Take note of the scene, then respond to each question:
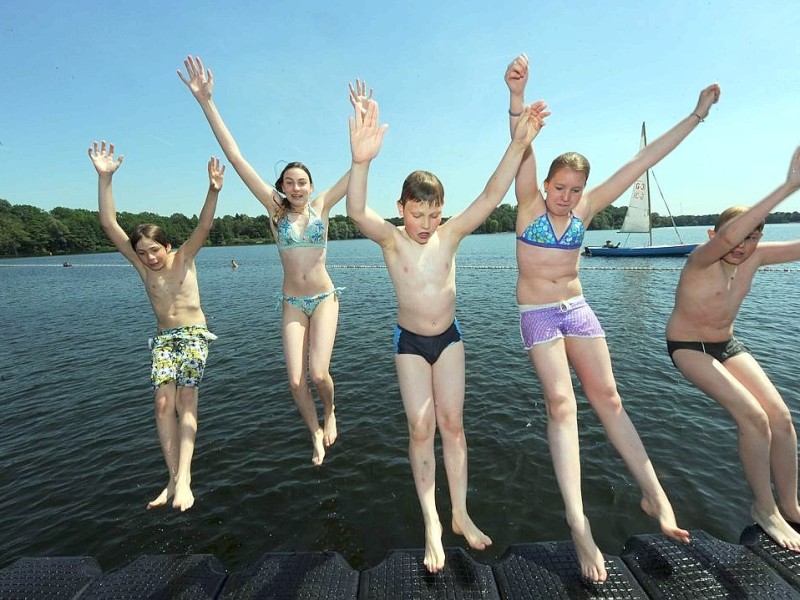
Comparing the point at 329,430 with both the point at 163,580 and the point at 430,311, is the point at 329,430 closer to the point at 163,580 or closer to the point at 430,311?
the point at 163,580

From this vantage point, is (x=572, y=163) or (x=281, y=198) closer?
(x=572, y=163)

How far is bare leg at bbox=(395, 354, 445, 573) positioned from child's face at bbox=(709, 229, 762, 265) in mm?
3325

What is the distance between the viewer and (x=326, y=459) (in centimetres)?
756

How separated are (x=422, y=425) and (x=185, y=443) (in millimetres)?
3142

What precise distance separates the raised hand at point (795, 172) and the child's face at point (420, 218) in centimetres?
317

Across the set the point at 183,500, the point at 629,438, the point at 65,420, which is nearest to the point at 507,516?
the point at 629,438

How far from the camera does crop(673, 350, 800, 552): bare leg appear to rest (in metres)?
3.77

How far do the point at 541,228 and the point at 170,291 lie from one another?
15.2ft

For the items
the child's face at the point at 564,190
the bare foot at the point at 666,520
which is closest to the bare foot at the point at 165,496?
the bare foot at the point at 666,520

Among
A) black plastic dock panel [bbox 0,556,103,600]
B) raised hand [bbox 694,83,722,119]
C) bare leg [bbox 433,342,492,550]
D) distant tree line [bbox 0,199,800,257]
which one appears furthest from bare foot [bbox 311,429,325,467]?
distant tree line [bbox 0,199,800,257]

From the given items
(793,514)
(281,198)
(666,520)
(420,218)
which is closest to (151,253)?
(281,198)

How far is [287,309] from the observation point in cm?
523

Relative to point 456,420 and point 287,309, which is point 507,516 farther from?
point 287,309

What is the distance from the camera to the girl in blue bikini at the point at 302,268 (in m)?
4.99
